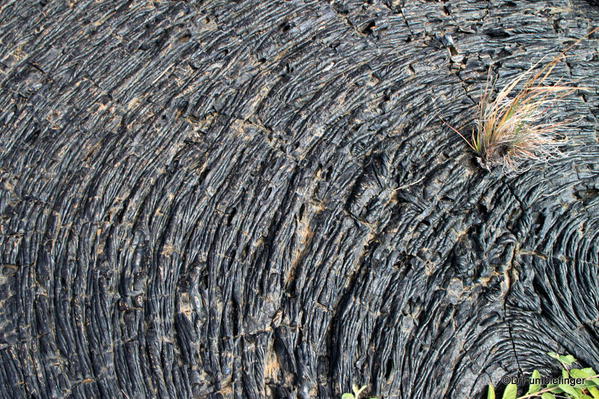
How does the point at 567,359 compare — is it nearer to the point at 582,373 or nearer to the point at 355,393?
the point at 582,373

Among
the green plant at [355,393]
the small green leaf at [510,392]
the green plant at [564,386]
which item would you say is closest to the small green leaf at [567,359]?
the green plant at [564,386]

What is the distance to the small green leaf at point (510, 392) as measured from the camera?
1912 mm

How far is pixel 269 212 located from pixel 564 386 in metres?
1.17

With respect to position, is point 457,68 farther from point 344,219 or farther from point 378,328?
point 378,328

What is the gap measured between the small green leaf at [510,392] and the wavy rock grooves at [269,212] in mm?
54

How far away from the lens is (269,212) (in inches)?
83.1

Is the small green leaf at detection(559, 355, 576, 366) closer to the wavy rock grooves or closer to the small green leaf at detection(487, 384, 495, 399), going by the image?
the wavy rock grooves

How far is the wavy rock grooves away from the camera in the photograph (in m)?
1.92

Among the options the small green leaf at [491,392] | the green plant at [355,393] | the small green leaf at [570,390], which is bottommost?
the small green leaf at [570,390]

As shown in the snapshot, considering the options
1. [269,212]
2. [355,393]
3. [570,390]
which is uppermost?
[269,212]

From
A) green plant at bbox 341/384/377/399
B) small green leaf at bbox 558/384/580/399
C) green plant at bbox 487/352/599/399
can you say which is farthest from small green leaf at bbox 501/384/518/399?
green plant at bbox 341/384/377/399

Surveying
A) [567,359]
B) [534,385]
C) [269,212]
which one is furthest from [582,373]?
[269,212]

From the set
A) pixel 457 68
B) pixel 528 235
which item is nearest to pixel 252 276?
pixel 528 235

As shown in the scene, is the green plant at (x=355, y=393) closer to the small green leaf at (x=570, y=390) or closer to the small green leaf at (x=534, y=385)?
the small green leaf at (x=534, y=385)
